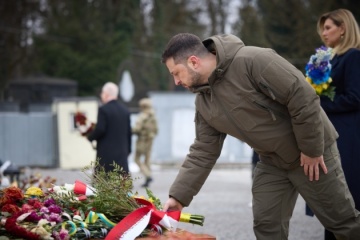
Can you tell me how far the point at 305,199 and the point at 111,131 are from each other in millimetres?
5230

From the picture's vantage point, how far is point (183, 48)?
447 centimetres

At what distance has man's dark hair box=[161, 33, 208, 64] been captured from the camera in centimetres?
447

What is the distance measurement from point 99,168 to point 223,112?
1070 mm

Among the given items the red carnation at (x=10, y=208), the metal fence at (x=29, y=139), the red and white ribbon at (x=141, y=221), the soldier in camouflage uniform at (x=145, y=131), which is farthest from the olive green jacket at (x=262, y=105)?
the metal fence at (x=29, y=139)

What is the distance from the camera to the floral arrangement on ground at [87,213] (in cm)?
A: 388

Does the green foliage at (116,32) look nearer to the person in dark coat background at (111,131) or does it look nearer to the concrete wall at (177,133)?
the concrete wall at (177,133)

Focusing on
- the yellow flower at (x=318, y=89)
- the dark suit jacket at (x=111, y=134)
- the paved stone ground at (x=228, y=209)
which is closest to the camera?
the yellow flower at (x=318, y=89)

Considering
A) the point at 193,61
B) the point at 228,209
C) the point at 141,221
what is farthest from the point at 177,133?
the point at 141,221

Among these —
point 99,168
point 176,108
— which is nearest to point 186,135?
point 176,108

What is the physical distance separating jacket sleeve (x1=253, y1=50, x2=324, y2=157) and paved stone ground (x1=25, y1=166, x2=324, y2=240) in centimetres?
102

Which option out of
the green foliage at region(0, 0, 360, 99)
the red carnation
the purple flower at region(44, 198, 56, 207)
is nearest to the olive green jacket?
the purple flower at region(44, 198, 56, 207)

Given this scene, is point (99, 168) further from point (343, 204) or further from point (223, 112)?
point (343, 204)

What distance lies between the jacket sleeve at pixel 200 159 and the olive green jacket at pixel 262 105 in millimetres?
53

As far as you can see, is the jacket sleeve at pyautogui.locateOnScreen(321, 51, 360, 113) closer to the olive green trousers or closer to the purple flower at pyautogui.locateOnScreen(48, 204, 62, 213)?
the olive green trousers
